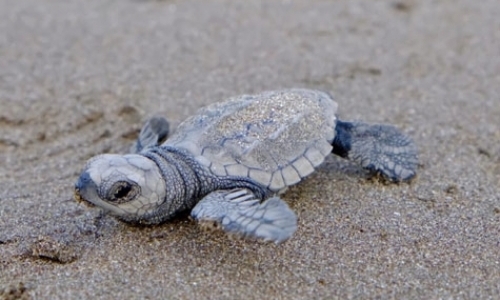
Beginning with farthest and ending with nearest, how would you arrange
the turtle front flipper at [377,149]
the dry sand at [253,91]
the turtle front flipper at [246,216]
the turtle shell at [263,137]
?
the turtle front flipper at [377,149]
the turtle shell at [263,137]
the dry sand at [253,91]
the turtle front flipper at [246,216]

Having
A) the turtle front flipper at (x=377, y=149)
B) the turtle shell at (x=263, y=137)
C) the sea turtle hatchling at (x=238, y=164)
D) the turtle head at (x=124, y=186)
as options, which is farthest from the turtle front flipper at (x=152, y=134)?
the turtle front flipper at (x=377, y=149)

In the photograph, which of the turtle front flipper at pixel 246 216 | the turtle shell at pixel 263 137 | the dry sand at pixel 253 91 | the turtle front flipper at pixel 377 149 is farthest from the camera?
the turtle front flipper at pixel 377 149

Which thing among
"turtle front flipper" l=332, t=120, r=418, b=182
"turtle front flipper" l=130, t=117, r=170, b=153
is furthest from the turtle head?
"turtle front flipper" l=332, t=120, r=418, b=182

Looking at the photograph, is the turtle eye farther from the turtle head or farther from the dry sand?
the dry sand

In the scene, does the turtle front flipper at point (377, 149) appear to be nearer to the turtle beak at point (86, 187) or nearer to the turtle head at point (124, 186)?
the turtle head at point (124, 186)

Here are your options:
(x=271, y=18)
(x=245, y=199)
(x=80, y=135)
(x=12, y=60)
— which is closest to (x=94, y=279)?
(x=245, y=199)

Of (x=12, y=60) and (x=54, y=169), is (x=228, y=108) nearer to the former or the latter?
(x=54, y=169)

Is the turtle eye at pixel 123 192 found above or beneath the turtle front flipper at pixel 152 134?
above
